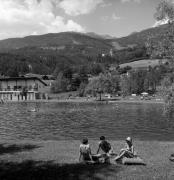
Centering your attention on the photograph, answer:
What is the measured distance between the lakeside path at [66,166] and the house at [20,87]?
498ft

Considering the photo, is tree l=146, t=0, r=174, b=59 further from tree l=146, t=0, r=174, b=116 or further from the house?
the house

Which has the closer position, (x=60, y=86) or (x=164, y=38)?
(x=164, y=38)

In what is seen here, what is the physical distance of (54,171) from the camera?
16.6 metres

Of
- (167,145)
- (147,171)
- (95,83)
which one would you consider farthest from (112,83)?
(147,171)

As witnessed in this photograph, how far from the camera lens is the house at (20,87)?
175625 mm

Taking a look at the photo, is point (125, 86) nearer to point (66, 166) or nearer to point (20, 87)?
point (20, 87)

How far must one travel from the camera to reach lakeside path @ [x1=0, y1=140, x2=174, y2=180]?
51.1ft

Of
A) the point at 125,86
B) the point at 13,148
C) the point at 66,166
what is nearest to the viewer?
the point at 66,166

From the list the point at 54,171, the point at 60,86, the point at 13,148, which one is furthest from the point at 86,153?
the point at 60,86

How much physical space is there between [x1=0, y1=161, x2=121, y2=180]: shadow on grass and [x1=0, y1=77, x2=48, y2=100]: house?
157 meters

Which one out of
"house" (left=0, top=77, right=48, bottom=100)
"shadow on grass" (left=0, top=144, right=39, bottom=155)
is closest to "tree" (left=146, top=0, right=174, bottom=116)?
"shadow on grass" (left=0, top=144, right=39, bottom=155)

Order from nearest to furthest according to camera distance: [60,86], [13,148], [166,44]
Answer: [166,44] → [13,148] → [60,86]

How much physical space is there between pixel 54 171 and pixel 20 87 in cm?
17474

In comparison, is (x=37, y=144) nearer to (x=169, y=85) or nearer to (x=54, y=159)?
(x=54, y=159)
